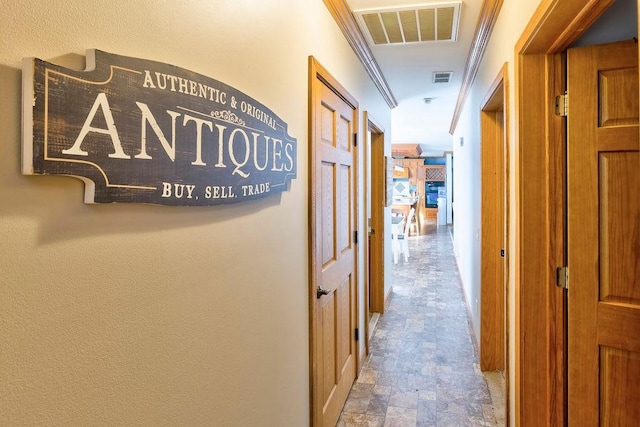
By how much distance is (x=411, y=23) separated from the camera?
2588 millimetres

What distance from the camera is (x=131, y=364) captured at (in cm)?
83

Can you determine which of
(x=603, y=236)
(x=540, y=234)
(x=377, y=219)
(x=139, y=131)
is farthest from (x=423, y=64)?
(x=139, y=131)

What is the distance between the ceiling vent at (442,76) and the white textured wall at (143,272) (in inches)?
97.4

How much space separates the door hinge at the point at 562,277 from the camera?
1672 mm

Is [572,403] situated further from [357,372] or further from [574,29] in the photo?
[357,372]

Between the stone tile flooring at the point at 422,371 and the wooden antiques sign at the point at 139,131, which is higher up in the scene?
the wooden antiques sign at the point at 139,131

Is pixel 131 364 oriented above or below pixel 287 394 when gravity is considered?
above

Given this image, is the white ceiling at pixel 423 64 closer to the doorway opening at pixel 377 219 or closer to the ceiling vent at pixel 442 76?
the ceiling vent at pixel 442 76

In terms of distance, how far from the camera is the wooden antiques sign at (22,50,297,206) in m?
0.62

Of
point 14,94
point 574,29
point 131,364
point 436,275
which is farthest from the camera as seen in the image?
point 436,275

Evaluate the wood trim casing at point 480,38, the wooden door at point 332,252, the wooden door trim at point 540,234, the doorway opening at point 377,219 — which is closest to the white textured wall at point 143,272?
the wooden door at point 332,252

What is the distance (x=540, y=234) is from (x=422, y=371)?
5.81ft

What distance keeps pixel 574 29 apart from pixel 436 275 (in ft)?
16.8

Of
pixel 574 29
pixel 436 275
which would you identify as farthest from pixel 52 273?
pixel 436 275
